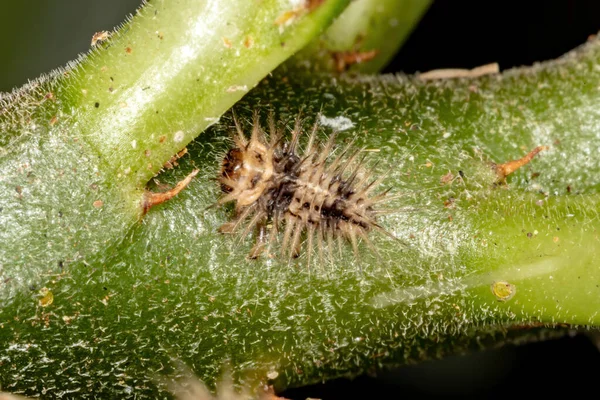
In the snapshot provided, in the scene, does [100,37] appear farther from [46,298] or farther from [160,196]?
A: [46,298]

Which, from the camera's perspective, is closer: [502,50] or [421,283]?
[421,283]

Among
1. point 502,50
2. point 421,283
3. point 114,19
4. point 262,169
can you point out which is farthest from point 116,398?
point 502,50

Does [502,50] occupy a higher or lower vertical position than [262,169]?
higher

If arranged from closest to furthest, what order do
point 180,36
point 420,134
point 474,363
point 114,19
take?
point 180,36
point 420,134
point 114,19
point 474,363

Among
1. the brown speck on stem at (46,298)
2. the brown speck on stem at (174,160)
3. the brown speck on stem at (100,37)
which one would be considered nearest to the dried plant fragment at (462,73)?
the brown speck on stem at (174,160)

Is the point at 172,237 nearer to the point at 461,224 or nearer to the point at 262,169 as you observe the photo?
the point at 262,169

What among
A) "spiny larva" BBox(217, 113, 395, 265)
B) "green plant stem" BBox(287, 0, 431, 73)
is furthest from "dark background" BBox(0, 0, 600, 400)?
"spiny larva" BBox(217, 113, 395, 265)

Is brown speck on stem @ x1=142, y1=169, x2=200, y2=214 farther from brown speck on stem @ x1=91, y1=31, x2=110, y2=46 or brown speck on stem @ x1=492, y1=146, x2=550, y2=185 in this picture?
brown speck on stem @ x1=492, y1=146, x2=550, y2=185
